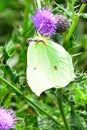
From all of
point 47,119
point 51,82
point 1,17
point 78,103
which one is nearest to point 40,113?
point 47,119

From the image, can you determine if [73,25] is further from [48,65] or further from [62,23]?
[48,65]

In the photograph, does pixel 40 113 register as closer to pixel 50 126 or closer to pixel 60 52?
pixel 50 126

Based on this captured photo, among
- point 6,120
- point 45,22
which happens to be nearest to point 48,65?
point 45,22

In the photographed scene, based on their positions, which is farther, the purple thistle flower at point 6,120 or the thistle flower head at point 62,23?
the thistle flower head at point 62,23

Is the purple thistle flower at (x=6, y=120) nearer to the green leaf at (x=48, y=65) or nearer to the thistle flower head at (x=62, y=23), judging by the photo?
the green leaf at (x=48, y=65)

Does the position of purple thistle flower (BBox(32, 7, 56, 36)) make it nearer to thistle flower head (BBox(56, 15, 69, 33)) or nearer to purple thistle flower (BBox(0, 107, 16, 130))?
thistle flower head (BBox(56, 15, 69, 33))

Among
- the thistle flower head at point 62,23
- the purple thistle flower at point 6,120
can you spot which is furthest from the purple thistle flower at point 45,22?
the purple thistle flower at point 6,120
